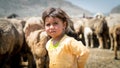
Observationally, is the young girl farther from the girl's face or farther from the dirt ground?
the dirt ground

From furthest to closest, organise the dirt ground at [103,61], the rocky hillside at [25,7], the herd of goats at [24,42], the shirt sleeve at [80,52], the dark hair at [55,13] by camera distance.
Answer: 1. the rocky hillside at [25,7]
2. the dirt ground at [103,61]
3. the herd of goats at [24,42]
4. the dark hair at [55,13]
5. the shirt sleeve at [80,52]

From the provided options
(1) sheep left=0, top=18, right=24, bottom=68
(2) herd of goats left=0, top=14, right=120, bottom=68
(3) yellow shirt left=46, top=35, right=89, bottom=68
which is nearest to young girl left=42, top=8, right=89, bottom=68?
(3) yellow shirt left=46, top=35, right=89, bottom=68

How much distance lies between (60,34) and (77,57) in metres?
0.36

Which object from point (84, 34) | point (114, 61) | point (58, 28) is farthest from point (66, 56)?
point (84, 34)

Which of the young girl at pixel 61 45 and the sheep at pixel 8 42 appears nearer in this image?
the young girl at pixel 61 45

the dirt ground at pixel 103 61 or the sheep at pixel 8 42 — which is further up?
the sheep at pixel 8 42

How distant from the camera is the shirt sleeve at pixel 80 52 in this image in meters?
3.75

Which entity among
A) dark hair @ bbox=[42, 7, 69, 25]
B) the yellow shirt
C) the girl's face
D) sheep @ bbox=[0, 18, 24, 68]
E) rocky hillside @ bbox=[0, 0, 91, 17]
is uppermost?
dark hair @ bbox=[42, 7, 69, 25]

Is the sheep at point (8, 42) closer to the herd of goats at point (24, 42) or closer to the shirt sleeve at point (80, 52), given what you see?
the herd of goats at point (24, 42)

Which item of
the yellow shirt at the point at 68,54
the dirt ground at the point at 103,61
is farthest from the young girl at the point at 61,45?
the dirt ground at the point at 103,61

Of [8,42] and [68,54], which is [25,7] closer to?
[8,42]

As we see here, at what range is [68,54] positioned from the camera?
387 cm

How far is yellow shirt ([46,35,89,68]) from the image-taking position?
3.79 meters

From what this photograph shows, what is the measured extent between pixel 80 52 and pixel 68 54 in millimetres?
174
